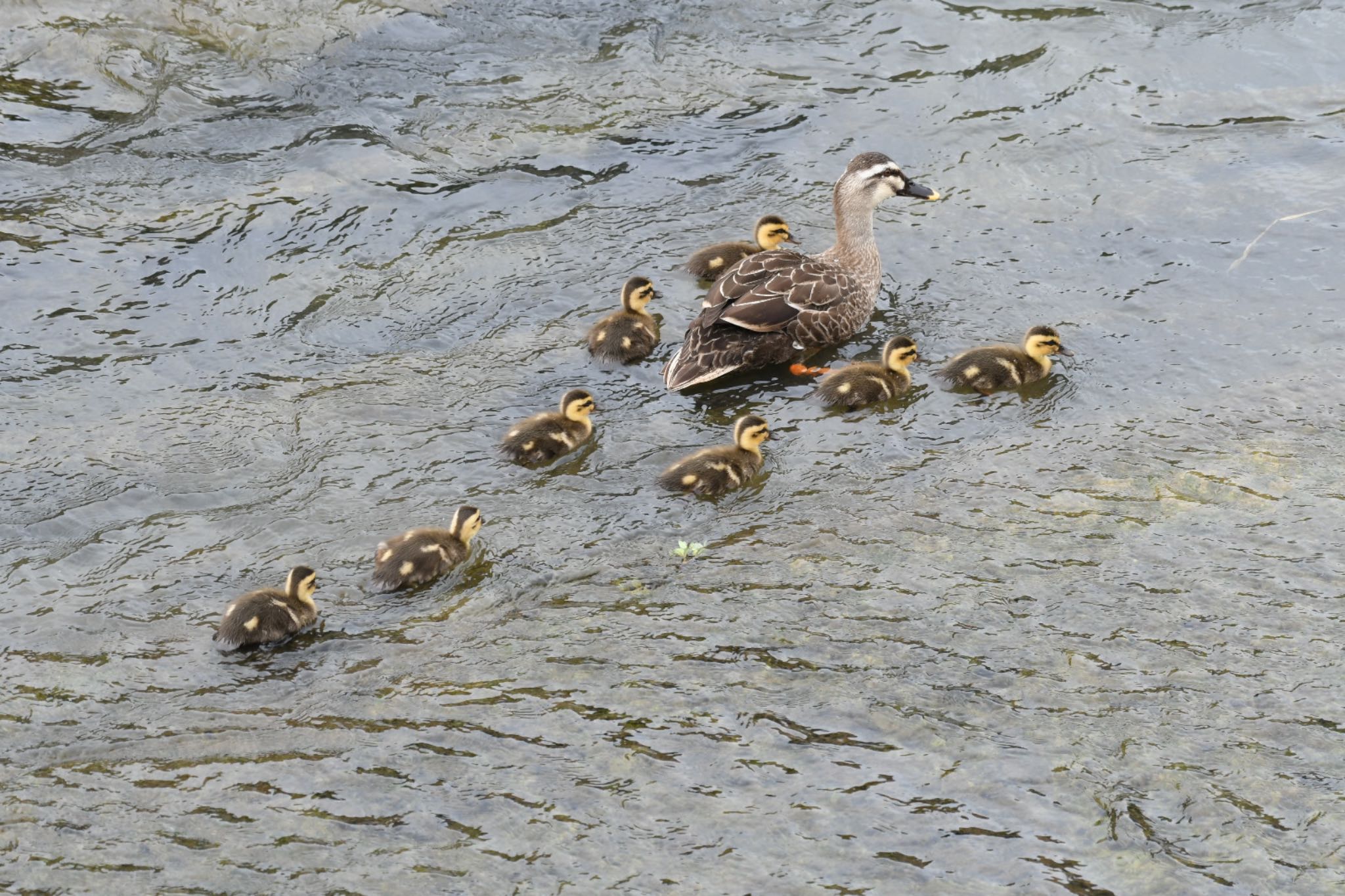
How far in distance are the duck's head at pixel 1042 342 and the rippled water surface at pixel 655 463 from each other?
0.62ft

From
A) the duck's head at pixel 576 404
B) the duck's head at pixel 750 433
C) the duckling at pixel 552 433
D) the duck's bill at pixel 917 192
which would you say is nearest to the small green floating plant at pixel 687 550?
the duck's head at pixel 750 433

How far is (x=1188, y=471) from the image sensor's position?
6848 millimetres

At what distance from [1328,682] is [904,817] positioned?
188 cm

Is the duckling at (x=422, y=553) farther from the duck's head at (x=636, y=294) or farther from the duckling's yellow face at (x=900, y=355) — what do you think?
the duckling's yellow face at (x=900, y=355)

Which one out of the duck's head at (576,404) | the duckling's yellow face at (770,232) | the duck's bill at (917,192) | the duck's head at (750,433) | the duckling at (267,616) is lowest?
the duckling at (267,616)

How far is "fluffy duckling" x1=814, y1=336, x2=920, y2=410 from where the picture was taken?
761 cm

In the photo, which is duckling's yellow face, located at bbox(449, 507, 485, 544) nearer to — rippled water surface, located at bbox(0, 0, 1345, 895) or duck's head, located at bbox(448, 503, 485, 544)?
duck's head, located at bbox(448, 503, 485, 544)

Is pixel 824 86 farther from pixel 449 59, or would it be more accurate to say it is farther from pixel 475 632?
pixel 475 632

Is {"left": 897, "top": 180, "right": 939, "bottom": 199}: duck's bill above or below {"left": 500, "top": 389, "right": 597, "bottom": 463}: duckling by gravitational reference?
above

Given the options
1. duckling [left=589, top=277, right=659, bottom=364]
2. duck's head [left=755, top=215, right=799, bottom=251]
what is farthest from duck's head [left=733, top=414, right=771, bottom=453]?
duck's head [left=755, top=215, right=799, bottom=251]

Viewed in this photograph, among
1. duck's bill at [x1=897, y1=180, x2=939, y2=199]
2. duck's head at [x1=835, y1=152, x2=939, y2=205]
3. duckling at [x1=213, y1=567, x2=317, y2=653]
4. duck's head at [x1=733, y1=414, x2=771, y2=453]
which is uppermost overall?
duck's head at [x1=835, y1=152, x2=939, y2=205]

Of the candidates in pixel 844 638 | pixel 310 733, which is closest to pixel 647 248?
pixel 844 638

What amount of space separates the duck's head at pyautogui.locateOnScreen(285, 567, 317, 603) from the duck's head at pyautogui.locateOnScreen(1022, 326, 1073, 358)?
13.4ft

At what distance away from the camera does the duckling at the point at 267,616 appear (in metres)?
5.66
